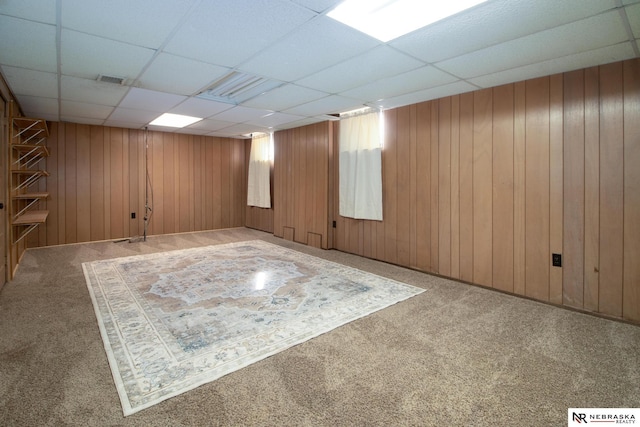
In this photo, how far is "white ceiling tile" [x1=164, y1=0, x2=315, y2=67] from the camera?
1886 millimetres

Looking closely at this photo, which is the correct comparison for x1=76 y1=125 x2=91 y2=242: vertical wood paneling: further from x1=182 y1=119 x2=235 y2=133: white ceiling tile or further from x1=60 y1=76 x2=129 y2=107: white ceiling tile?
x1=60 y1=76 x2=129 y2=107: white ceiling tile

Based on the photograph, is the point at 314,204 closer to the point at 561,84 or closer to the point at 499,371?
the point at 561,84

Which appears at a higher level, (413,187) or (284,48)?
(284,48)

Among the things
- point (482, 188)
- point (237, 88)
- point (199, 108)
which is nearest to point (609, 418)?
point (482, 188)

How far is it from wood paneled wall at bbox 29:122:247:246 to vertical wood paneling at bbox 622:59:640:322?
6.74 m

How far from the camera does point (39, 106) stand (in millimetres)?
4262

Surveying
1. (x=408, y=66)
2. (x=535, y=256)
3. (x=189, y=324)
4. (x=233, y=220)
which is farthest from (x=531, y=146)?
(x=233, y=220)

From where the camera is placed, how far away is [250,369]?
194 centimetres

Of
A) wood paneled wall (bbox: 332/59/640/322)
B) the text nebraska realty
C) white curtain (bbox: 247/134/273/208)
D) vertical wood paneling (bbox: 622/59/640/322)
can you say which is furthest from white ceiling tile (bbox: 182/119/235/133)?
the text nebraska realty

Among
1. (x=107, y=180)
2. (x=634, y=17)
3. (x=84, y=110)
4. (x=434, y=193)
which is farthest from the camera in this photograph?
(x=107, y=180)

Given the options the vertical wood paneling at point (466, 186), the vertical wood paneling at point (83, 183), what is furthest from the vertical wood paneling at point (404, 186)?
the vertical wood paneling at point (83, 183)

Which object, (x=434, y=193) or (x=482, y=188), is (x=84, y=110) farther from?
(x=482, y=188)

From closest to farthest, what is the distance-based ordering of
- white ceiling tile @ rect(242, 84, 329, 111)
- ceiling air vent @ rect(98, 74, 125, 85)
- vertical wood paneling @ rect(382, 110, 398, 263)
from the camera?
ceiling air vent @ rect(98, 74, 125, 85) < white ceiling tile @ rect(242, 84, 329, 111) < vertical wood paneling @ rect(382, 110, 398, 263)

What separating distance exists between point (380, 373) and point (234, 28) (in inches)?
92.8
